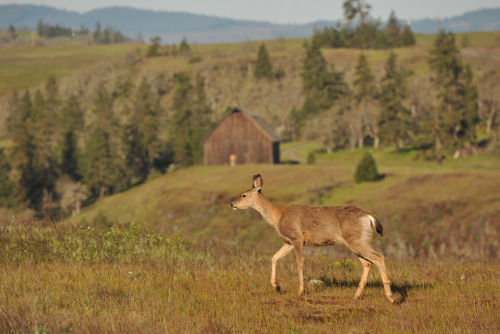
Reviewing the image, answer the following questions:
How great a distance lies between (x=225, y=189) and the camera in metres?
70.5

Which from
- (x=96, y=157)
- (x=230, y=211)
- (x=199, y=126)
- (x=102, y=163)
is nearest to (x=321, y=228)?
(x=230, y=211)

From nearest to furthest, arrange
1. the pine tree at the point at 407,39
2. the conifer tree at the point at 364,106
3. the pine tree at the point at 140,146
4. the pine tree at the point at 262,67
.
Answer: the conifer tree at the point at 364,106 < the pine tree at the point at 140,146 < the pine tree at the point at 262,67 < the pine tree at the point at 407,39

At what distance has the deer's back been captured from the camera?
8984mm

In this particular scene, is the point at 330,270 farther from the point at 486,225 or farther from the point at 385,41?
the point at 385,41

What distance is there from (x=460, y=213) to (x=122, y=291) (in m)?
44.0

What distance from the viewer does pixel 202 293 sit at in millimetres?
8609

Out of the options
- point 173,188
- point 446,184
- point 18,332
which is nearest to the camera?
point 18,332

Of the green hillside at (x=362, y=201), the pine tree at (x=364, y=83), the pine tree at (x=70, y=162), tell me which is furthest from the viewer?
the pine tree at (x=70, y=162)

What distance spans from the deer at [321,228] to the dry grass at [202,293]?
54cm

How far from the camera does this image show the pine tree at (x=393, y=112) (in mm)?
87188

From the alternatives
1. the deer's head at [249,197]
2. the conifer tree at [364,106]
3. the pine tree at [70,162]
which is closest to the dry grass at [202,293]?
the deer's head at [249,197]

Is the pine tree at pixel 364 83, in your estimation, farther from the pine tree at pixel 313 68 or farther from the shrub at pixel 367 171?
the shrub at pixel 367 171

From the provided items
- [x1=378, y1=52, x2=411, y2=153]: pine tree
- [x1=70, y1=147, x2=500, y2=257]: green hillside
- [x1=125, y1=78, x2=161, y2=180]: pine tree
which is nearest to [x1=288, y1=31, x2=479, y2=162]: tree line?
[x1=378, y1=52, x2=411, y2=153]: pine tree

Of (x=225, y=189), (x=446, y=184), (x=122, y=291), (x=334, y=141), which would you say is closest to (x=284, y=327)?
(x=122, y=291)
